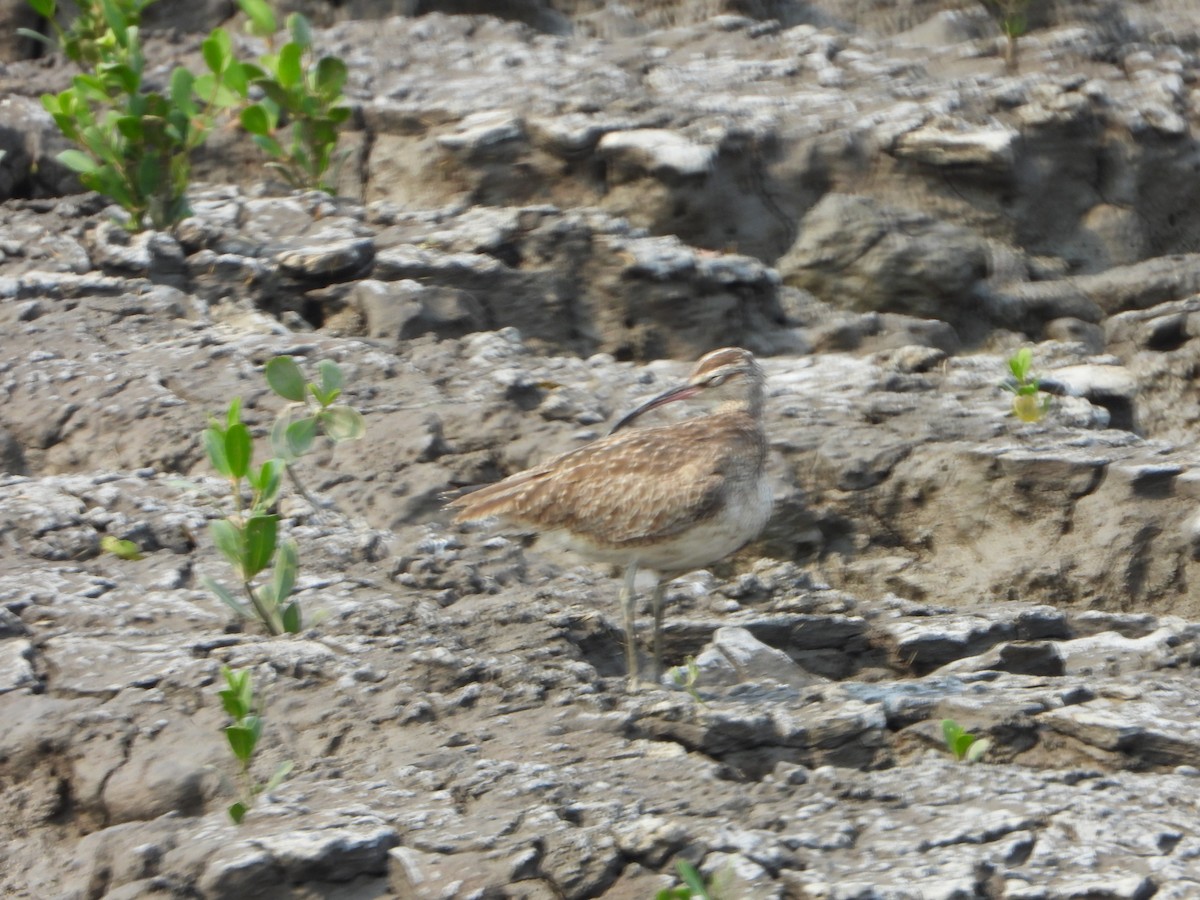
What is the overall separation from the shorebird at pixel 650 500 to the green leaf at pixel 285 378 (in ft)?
2.84

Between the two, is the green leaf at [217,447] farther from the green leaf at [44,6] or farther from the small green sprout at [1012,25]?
the small green sprout at [1012,25]

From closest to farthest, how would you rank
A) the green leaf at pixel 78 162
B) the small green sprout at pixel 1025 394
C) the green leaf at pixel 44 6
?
the small green sprout at pixel 1025 394 → the green leaf at pixel 78 162 → the green leaf at pixel 44 6

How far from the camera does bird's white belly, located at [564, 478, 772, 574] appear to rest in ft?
17.4

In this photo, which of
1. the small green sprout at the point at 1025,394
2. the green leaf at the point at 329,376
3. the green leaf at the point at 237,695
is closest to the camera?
the green leaf at the point at 237,695

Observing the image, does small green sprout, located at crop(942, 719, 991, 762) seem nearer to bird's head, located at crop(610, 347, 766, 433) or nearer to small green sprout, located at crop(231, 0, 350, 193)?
bird's head, located at crop(610, 347, 766, 433)

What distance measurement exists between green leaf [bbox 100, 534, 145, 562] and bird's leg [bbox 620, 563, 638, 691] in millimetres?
1904

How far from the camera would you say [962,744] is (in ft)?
14.9

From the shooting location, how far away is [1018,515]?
6801mm

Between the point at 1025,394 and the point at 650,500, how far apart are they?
2748 millimetres

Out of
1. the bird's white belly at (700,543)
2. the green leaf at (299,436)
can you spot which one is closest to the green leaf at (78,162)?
the green leaf at (299,436)

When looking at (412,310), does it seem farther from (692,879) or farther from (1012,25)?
(1012,25)

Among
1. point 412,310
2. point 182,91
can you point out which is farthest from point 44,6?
point 412,310

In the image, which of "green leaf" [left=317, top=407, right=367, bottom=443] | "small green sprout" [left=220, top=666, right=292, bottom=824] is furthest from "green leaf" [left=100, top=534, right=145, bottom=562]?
"small green sprout" [left=220, top=666, right=292, bottom=824]

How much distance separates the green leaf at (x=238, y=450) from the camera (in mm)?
5434
